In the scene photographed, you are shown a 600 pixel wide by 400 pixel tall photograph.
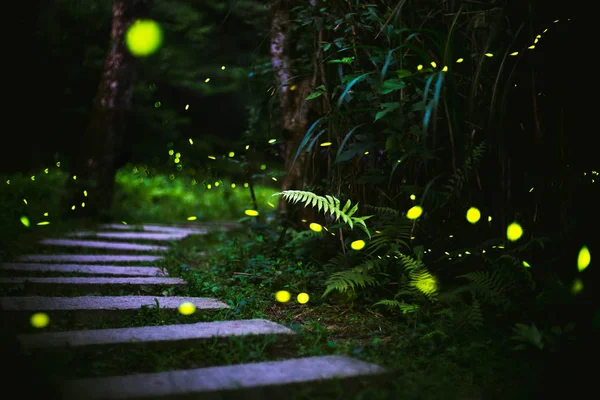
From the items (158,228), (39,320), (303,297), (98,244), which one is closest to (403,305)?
(303,297)

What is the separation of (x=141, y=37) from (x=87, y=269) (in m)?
2.92

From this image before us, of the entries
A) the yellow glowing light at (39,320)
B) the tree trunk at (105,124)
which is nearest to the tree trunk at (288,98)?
the yellow glowing light at (39,320)

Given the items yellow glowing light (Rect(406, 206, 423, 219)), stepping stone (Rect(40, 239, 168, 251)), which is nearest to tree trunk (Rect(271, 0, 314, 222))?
stepping stone (Rect(40, 239, 168, 251))

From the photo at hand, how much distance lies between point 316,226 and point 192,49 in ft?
17.0

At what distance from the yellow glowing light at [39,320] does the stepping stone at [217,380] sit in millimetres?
734

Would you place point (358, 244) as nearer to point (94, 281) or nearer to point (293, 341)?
point (293, 341)

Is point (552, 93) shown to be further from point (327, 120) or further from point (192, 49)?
point (192, 49)

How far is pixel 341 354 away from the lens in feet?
6.01

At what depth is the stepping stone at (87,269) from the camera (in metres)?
3.02

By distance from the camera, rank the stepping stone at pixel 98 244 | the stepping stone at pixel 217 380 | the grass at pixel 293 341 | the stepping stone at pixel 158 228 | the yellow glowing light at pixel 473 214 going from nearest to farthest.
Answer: the stepping stone at pixel 217 380, the grass at pixel 293 341, the yellow glowing light at pixel 473 214, the stepping stone at pixel 98 244, the stepping stone at pixel 158 228

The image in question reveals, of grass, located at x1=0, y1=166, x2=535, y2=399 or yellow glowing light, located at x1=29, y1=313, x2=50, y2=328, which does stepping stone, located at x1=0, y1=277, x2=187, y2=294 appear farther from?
yellow glowing light, located at x1=29, y1=313, x2=50, y2=328

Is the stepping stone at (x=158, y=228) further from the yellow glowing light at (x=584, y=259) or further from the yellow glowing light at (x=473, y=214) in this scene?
the yellow glowing light at (x=584, y=259)

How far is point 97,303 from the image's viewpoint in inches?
90.7

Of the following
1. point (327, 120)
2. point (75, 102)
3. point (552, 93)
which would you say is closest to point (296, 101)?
point (327, 120)
